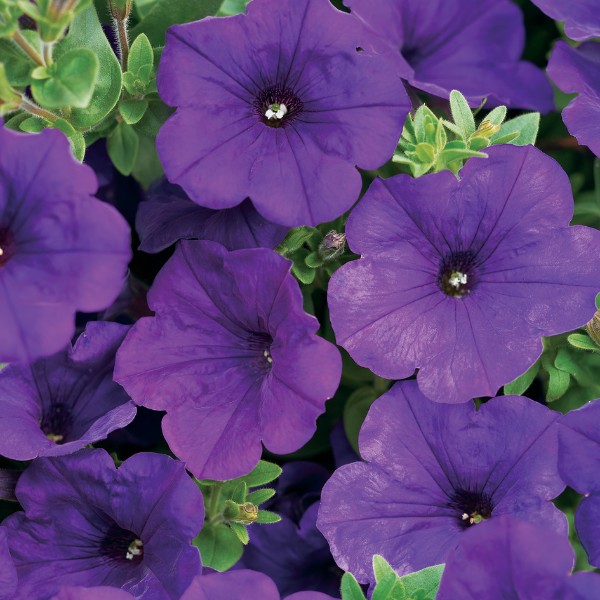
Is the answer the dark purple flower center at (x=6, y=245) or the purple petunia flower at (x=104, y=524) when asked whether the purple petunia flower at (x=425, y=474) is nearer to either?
the purple petunia flower at (x=104, y=524)

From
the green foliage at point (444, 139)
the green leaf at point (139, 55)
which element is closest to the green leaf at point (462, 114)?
the green foliage at point (444, 139)

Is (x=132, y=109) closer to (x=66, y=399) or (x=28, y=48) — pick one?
(x=28, y=48)

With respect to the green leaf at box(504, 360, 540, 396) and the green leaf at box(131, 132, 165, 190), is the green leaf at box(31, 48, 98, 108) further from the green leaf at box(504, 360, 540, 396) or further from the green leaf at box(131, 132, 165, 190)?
the green leaf at box(504, 360, 540, 396)

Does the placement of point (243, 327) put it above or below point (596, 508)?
above

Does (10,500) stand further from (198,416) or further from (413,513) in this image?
(413,513)

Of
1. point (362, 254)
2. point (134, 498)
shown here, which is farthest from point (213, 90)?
point (134, 498)

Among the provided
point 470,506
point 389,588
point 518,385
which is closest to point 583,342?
point 518,385

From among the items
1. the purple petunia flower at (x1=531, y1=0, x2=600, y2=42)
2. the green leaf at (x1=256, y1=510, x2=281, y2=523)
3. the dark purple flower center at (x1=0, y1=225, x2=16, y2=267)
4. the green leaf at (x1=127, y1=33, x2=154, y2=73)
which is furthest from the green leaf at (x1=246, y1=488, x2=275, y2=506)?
the purple petunia flower at (x1=531, y1=0, x2=600, y2=42)
